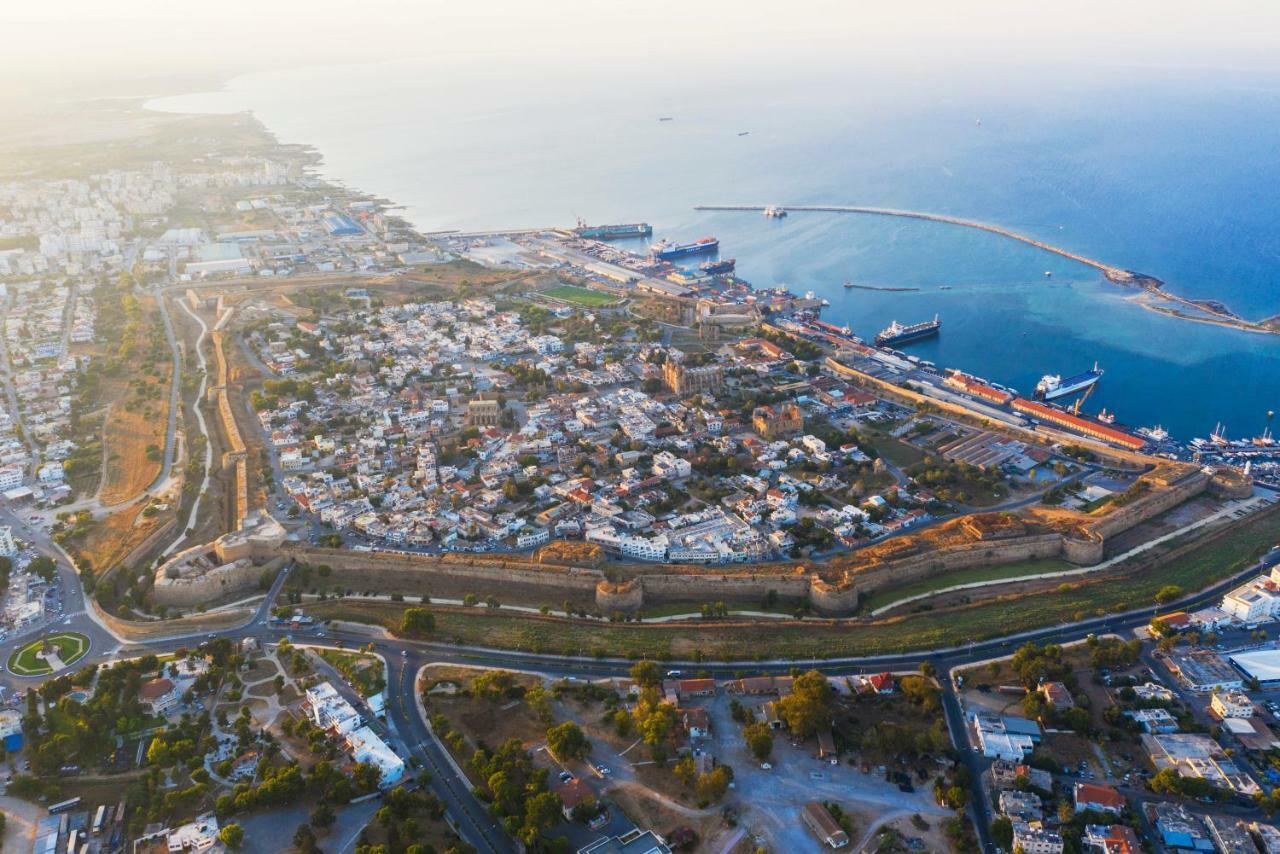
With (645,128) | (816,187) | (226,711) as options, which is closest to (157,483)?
(226,711)

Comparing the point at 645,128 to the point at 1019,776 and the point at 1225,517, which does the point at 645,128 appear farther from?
the point at 1019,776

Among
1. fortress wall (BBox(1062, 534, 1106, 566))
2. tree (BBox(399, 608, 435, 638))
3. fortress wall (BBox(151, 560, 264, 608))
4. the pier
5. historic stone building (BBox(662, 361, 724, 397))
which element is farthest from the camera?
the pier

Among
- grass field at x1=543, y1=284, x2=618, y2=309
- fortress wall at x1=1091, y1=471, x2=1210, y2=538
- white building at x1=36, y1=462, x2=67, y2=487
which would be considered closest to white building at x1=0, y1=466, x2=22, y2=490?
white building at x1=36, y1=462, x2=67, y2=487

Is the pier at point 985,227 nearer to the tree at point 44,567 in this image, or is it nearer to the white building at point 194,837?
the white building at point 194,837

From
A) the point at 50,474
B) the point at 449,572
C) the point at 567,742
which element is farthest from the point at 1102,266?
the point at 50,474

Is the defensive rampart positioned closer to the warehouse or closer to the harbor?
the warehouse

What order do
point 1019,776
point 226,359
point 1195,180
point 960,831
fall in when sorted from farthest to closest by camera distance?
point 1195,180 < point 226,359 < point 1019,776 < point 960,831

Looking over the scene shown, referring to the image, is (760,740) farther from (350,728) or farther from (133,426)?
(133,426)
